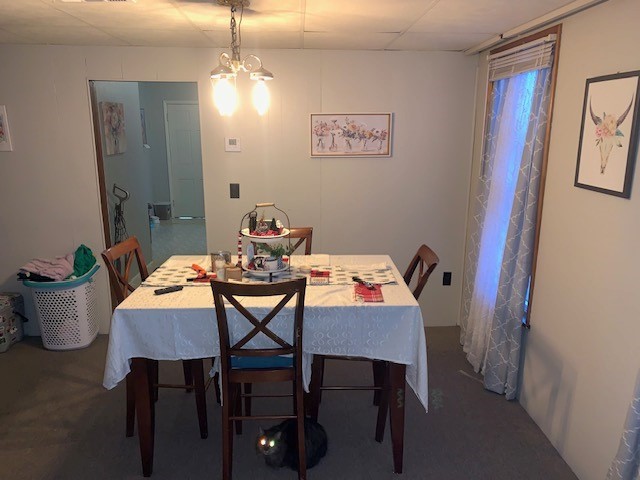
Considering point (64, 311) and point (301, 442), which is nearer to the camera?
point (301, 442)

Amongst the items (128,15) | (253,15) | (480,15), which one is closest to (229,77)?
(253,15)

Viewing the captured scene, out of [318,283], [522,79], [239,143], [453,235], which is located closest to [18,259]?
[239,143]

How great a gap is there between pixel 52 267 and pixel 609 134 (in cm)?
358

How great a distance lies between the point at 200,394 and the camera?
8.46 ft

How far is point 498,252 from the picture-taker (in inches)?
127

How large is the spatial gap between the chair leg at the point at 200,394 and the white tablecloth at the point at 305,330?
0.81 ft

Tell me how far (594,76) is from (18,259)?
408 cm

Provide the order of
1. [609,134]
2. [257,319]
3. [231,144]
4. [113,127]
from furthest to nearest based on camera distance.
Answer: [113,127], [231,144], [257,319], [609,134]

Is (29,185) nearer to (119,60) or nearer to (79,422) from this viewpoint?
(119,60)

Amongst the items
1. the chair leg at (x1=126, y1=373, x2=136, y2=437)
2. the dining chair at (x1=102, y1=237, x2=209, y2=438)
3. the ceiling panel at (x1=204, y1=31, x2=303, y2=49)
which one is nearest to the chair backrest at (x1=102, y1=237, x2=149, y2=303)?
the dining chair at (x1=102, y1=237, x2=209, y2=438)

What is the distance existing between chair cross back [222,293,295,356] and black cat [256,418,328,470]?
454 mm

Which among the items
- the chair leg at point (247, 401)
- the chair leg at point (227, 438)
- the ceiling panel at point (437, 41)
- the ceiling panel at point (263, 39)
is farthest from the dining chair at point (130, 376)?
the ceiling panel at point (437, 41)

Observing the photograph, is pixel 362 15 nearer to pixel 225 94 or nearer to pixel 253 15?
pixel 253 15

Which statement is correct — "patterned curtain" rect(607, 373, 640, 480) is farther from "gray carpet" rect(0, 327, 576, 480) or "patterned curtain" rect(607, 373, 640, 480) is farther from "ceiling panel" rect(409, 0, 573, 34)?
"ceiling panel" rect(409, 0, 573, 34)
